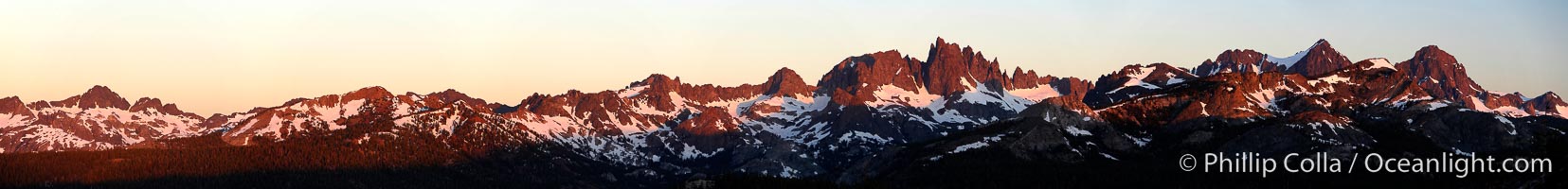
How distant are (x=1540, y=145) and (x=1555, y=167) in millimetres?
3914

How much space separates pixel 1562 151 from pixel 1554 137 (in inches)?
383

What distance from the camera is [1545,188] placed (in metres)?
193

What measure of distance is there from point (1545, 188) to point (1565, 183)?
314 centimetres

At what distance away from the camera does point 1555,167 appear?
19462 centimetres

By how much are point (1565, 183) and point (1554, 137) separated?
400 inches

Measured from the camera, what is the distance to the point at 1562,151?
18938 centimetres

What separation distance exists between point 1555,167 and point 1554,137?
5070 mm

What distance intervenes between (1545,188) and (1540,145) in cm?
679

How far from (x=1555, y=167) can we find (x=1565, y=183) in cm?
526

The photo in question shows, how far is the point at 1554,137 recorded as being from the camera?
198625 mm

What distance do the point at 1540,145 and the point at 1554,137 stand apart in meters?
1.90

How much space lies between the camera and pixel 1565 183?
190m
